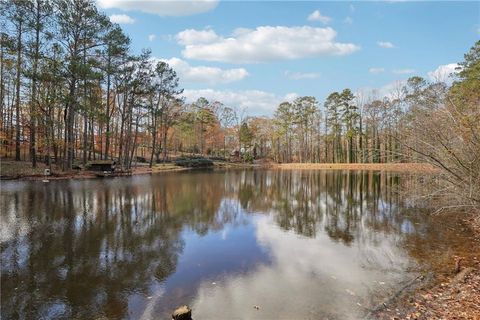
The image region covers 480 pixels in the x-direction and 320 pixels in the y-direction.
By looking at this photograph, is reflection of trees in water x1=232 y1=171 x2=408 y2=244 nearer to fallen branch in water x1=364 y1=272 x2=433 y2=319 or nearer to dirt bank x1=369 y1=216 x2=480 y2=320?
fallen branch in water x1=364 y1=272 x2=433 y2=319

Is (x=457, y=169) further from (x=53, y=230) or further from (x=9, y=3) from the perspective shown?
(x=9, y=3)

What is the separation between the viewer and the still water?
5523mm

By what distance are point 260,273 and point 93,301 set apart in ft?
11.3

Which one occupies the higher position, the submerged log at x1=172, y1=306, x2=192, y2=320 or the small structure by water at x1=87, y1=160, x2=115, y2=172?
the small structure by water at x1=87, y1=160, x2=115, y2=172

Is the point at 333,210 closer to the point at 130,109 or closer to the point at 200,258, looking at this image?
the point at 200,258

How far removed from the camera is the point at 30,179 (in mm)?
22953

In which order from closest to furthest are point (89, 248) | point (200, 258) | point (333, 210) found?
point (200, 258), point (89, 248), point (333, 210)

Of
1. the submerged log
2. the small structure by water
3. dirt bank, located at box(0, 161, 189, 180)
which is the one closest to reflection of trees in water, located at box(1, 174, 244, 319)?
the submerged log

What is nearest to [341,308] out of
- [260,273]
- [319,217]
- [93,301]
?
[260,273]

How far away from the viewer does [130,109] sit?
3859cm

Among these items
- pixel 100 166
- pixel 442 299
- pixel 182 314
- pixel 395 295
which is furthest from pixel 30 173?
pixel 442 299

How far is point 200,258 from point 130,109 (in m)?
33.9

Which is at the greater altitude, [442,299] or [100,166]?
[100,166]

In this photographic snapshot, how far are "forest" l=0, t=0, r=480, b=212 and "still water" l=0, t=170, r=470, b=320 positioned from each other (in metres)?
2.84
